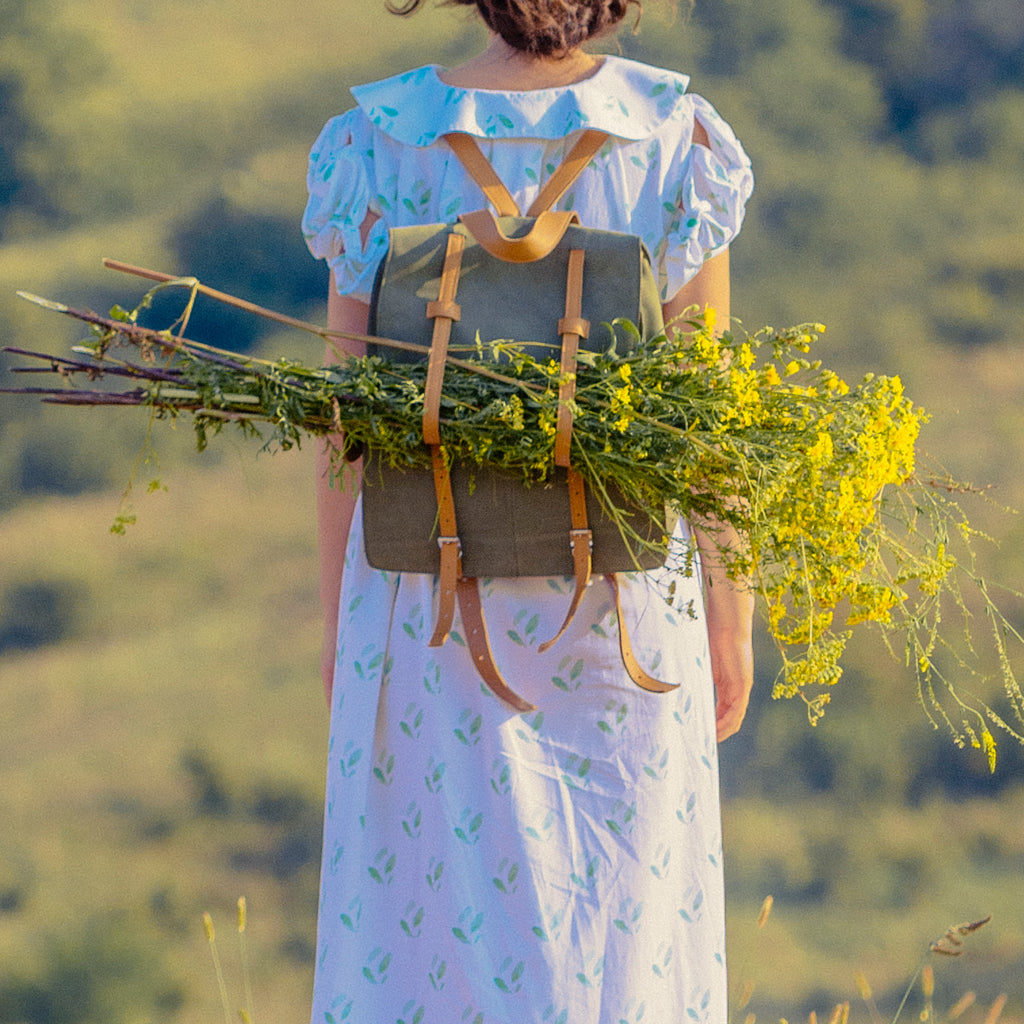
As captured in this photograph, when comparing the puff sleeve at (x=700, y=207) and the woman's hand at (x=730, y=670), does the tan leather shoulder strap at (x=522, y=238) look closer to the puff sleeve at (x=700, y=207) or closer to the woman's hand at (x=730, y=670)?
the puff sleeve at (x=700, y=207)

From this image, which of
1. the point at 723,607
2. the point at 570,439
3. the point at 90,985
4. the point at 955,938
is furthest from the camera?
the point at 90,985

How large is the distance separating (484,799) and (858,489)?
446mm

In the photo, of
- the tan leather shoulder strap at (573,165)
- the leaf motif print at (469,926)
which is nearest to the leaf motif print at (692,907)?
the leaf motif print at (469,926)

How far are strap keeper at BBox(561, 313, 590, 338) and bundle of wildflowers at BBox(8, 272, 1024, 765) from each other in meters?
0.03

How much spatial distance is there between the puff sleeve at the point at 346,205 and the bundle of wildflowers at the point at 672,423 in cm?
16

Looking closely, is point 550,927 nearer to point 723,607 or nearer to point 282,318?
point 723,607

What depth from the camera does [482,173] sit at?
119cm

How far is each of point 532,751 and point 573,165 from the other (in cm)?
55

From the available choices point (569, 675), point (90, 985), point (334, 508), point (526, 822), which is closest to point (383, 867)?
point (526, 822)

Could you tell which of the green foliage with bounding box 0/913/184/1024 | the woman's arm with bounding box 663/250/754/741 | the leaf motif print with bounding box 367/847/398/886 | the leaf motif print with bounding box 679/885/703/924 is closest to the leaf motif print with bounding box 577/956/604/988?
the leaf motif print with bounding box 679/885/703/924

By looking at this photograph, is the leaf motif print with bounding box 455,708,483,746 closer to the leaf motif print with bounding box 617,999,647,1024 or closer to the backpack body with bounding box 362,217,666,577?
the backpack body with bounding box 362,217,666,577

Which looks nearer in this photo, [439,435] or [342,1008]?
[439,435]

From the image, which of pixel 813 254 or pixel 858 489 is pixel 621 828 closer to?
pixel 858 489

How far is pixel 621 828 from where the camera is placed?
1212 millimetres
